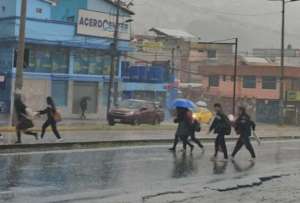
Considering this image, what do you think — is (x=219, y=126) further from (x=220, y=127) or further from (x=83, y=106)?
(x=83, y=106)

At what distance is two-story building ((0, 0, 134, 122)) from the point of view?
162ft

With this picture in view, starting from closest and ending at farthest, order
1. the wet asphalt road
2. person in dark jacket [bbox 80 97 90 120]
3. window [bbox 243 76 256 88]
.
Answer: the wet asphalt road < person in dark jacket [bbox 80 97 90 120] < window [bbox 243 76 256 88]

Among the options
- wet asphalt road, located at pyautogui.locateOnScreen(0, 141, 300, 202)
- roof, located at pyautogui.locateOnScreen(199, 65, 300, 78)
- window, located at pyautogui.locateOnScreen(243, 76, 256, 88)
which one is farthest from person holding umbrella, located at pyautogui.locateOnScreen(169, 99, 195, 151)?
window, located at pyautogui.locateOnScreen(243, 76, 256, 88)

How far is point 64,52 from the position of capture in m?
52.4

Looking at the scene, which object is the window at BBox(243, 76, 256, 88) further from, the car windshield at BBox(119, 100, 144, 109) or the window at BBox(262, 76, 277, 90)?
the car windshield at BBox(119, 100, 144, 109)

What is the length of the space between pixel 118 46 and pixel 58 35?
6069 millimetres

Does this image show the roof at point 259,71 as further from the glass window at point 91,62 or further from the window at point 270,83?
the glass window at point 91,62

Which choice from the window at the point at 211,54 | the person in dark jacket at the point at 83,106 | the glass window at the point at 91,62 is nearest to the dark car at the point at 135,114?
the person in dark jacket at the point at 83,106

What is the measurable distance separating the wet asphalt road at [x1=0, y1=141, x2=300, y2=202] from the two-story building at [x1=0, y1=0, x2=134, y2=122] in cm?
3023

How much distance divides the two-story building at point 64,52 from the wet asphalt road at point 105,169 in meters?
30.2

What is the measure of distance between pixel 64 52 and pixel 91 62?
3.00 m

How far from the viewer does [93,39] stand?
54594 mm

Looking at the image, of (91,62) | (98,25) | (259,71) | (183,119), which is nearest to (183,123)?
(183,119)

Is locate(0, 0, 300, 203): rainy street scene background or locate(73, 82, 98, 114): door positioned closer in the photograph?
locate(0, 0, 300, 203): rainy street scene background
